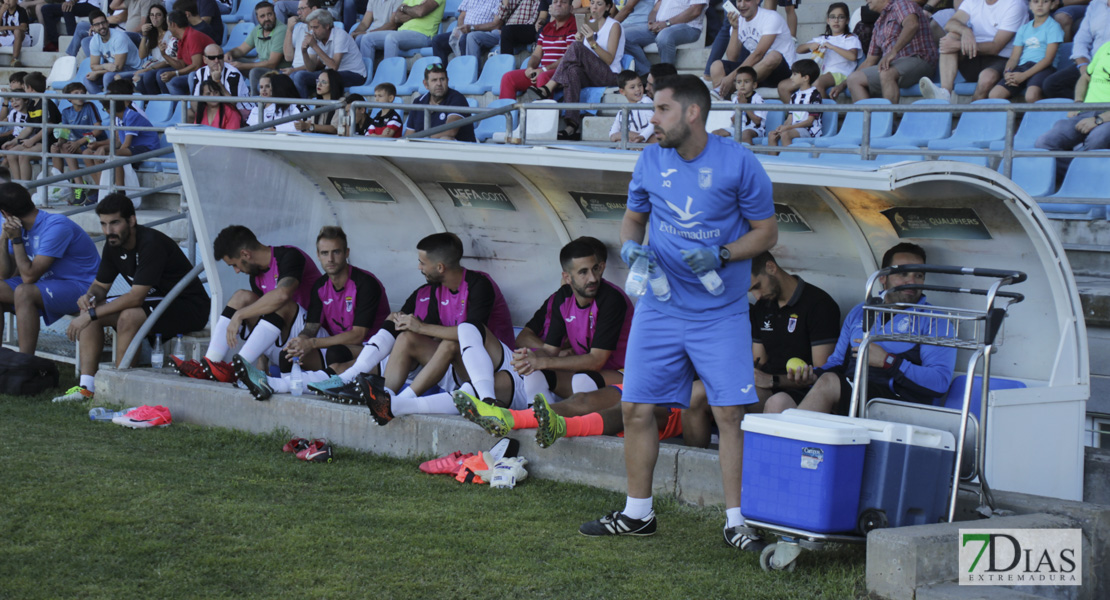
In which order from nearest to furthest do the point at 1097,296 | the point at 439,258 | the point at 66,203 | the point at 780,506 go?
the point at 780,506 → the point at 1097,296 → the point at 439,258 → the point at 66,203

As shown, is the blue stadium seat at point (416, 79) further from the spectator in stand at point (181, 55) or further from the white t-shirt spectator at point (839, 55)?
the white t-shirt spectator at point (839, 55)

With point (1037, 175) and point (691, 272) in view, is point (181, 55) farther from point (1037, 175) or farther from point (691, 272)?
point (691, 272)

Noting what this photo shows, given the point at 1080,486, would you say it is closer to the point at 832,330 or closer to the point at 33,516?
the point at 832,330

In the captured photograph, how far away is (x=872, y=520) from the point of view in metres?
4.16

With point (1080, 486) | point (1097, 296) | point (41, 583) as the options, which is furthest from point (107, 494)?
point (1097, 296)

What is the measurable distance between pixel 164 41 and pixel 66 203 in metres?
3.72

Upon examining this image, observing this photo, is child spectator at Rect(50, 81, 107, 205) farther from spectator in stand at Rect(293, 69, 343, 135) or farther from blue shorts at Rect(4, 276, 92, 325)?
blue shorts at Rect(4, 276, 92, 325)

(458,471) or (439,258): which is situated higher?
(439,258)

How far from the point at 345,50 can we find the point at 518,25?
2168mm

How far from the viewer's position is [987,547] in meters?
4.10

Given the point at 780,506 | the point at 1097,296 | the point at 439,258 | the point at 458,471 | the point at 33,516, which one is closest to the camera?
the point at 780,506

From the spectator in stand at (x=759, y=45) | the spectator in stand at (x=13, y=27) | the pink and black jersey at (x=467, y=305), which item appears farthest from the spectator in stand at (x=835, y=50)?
the spectator in stand at (x=13, y=27)

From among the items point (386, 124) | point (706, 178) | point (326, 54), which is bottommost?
point (706, 178)

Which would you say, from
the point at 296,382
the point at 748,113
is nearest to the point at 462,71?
the point at 748,113
